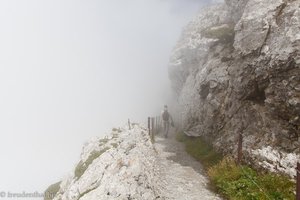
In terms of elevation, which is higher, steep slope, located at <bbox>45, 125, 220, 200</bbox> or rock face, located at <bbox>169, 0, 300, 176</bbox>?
rock face, located at <bbox>169, 0, 300, 176</bbox>

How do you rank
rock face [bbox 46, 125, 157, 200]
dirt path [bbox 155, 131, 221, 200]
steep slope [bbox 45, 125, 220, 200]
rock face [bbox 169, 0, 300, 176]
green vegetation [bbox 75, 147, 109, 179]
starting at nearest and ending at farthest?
rock face [bbox 46, 125, 157, 200] < steep slope [bbox 45, 125, 220, 200] < dirt path [bbox 155, 131, 221, 200] < rock face [bbox 169, 0, 300, 176] < green vegetation [bbox 75, 147, 109, 179]

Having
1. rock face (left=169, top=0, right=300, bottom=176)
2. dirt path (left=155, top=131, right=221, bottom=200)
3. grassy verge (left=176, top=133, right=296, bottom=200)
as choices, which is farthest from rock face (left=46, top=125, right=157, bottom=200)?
rock face (left=169, top=0, right=300, bottom=176)

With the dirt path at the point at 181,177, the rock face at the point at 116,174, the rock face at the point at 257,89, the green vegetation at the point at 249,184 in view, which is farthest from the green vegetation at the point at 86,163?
the rock face at the point at 257,89

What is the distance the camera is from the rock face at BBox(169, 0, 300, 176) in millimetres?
18625

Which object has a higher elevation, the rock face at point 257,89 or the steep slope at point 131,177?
the rock face at point 257,89

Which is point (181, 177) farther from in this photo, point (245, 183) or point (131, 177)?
point (131, 177)

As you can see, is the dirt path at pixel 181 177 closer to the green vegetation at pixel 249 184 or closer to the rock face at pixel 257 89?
the green vegetation at pixel 249 184

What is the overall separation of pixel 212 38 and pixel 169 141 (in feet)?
37.1

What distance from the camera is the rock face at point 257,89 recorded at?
61.1 ft

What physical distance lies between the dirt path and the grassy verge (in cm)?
66

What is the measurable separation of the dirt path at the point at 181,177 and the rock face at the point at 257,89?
2641 millimetres

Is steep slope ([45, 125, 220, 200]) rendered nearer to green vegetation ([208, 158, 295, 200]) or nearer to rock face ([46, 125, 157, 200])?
rock face ([46, 125, 157, 200])

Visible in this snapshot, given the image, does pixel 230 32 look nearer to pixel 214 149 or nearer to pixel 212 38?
pixel 212 38

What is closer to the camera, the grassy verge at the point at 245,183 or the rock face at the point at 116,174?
the rock face at the point at 116,174
